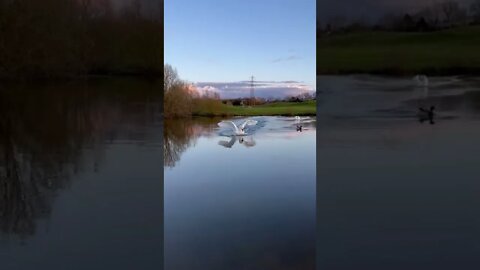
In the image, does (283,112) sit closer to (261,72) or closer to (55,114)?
(261,72)

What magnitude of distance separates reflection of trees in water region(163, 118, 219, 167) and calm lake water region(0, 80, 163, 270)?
296 centimetres

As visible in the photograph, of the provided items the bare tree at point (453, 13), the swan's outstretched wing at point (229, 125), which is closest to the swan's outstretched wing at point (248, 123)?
the swan's outstretched wing at point (229, 125)

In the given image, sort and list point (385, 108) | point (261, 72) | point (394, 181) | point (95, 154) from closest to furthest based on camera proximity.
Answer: point (95, 154) → point (394, 181) → point (385, 108) → point (261, 72)

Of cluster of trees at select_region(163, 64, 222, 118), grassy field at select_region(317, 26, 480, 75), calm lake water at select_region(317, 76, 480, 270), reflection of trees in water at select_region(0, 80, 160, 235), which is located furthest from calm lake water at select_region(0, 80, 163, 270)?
cluster of trees at select_region(163, 64, 222, 118)

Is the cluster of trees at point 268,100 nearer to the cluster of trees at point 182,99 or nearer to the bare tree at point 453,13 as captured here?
the cluster of trees at point 182,99

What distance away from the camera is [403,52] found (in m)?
6.09

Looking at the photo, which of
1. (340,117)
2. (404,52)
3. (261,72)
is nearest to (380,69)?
(404,52)

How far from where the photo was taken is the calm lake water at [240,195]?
613cm

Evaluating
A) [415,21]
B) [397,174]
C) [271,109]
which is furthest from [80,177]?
[271,109]

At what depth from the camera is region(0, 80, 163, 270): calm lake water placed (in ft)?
15.9

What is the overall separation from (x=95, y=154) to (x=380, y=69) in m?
3.47

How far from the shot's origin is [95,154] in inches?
210

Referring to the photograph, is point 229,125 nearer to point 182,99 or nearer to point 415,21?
point 182,99

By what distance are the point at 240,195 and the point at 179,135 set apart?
1.75 metres
